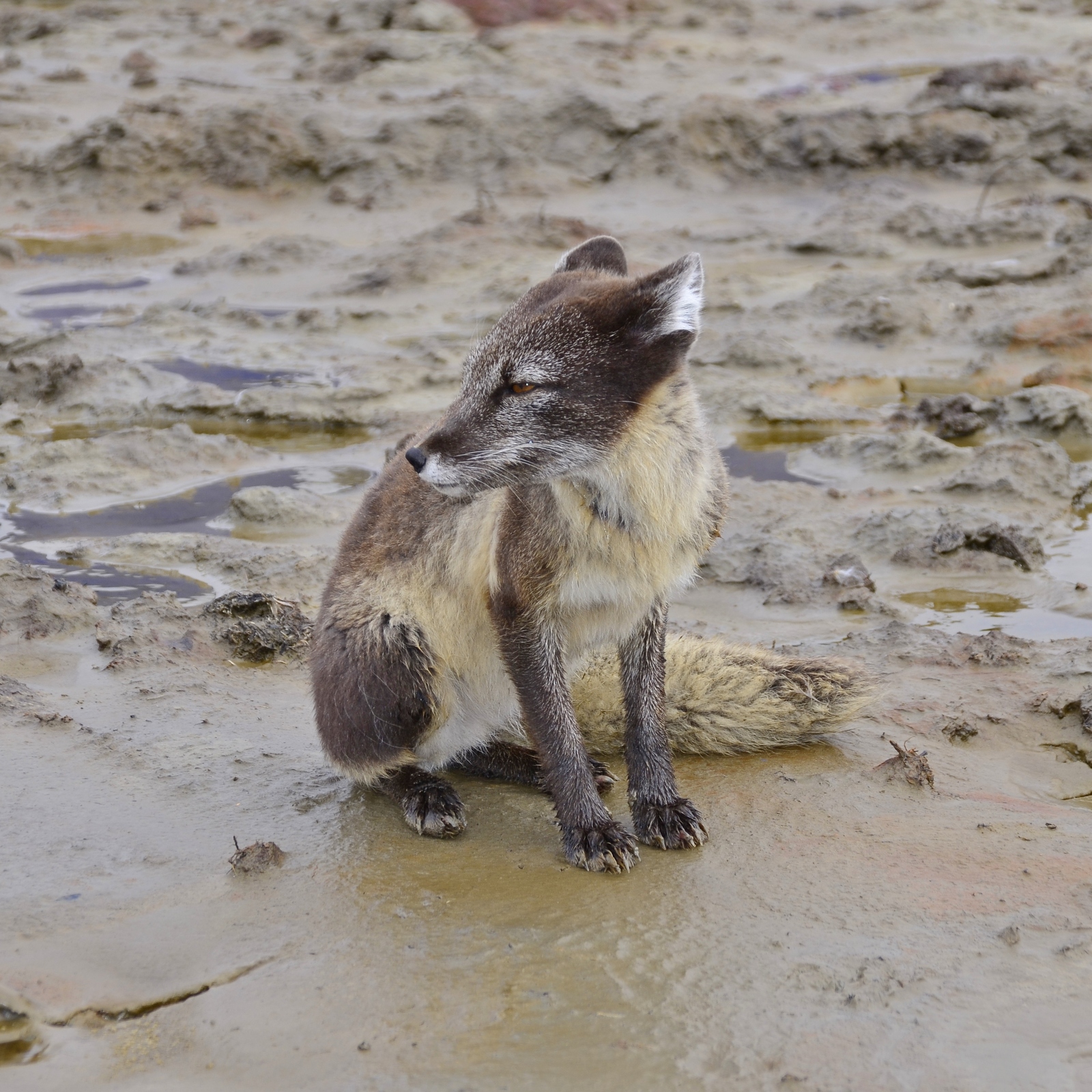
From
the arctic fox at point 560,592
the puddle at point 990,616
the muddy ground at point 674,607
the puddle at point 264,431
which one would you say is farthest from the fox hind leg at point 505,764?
the puddle at point 264,431

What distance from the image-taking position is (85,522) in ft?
22.9

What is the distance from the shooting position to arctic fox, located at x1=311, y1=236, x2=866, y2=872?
3.81m

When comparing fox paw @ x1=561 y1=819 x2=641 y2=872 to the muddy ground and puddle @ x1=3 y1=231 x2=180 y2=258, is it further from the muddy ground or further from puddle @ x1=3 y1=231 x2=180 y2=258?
puddle @ x1=3 y1=231 x2=180 y2=258

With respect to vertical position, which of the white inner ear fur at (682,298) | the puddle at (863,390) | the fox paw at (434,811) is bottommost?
the puddle at (863,390)

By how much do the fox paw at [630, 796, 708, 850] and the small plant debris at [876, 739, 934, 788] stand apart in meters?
0.74

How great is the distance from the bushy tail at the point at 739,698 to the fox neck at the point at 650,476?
822 millimetres

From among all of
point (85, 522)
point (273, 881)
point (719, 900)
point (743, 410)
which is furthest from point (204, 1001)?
point (743, 410)

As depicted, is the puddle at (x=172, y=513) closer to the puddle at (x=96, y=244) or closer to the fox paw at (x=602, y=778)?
the fox paw at (x=602, y=778)

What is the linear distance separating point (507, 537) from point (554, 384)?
0.54 metres

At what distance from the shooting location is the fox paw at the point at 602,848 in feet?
12.8

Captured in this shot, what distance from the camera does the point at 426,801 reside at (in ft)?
13.9

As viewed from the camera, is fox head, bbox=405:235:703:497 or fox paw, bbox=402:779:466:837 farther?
fox paw, bbox=402:779:466:837

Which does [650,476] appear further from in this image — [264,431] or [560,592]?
[264,431]

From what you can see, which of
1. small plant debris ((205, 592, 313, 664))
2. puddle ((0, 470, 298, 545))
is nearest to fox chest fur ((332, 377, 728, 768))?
small plant debris ((205, 592, 313, 664))
